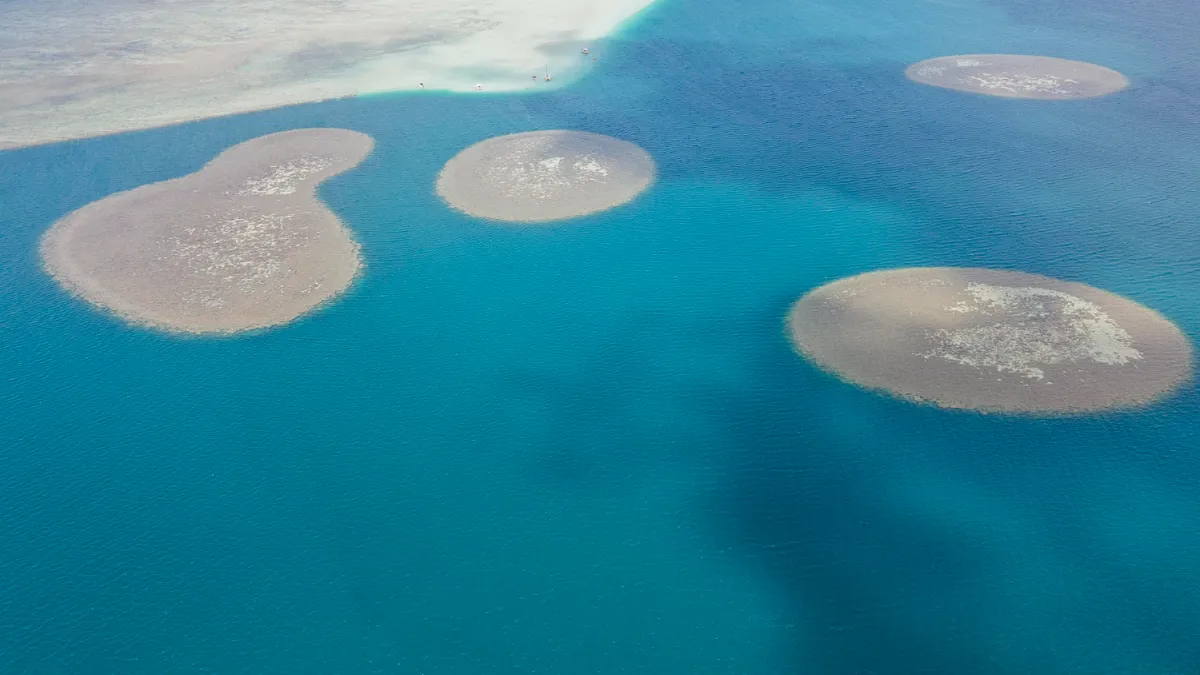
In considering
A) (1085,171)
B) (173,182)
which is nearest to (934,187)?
(1085,171)

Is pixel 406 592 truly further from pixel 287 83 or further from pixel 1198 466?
pixel 287 83

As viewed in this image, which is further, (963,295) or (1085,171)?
(1085,171)

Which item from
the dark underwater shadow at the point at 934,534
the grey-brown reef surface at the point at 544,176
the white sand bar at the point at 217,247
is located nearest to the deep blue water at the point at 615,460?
the dark underwater shadow at the point at 934,534

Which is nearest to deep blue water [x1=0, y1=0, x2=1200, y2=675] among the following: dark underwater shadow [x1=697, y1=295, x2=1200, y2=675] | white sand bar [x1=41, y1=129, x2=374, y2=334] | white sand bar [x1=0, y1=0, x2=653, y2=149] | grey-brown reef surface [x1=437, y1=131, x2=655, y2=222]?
dark underwater shadow [x1=697, y1=295, x2=1200, y2=675]

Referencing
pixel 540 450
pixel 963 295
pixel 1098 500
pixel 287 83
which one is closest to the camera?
pixel 1098 500

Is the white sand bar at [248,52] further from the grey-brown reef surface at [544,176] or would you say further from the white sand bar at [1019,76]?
the white sand bar at [1019,76]

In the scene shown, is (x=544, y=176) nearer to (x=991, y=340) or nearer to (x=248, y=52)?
(x=991, y=340)
